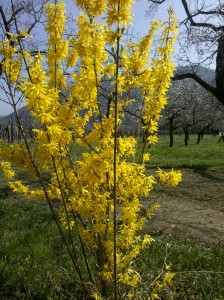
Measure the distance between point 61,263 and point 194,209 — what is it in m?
4.30

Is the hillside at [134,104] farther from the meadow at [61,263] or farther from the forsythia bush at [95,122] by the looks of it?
the meadow at [61,263]

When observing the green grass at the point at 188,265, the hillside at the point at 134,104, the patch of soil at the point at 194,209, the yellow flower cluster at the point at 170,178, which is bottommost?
the patch of soil at the point at 194,209

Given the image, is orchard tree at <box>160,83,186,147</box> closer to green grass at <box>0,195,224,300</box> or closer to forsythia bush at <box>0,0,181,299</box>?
green grass at <box>0,195,224,300</box>

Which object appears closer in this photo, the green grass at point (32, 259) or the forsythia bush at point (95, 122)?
the forsythia bush at point (95, 122)

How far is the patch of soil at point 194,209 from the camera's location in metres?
6.61

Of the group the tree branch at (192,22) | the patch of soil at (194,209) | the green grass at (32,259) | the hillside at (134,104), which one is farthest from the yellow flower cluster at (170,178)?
the tree branch at (192,22)

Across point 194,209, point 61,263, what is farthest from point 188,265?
point 194,209

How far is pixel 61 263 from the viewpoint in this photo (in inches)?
192

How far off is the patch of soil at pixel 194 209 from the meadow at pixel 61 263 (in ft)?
0.99

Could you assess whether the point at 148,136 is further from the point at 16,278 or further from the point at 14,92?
the point at 16,278

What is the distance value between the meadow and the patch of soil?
0.30 m

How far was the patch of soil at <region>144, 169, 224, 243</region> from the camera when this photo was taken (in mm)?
6605

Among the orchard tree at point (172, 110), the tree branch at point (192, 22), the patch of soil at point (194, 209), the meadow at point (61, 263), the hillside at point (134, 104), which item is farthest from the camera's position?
the orchard tree at point (172, 110)

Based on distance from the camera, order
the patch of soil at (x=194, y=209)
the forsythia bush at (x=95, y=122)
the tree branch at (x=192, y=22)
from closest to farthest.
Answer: the forsythia bush at (x=95, y=122)
the patch of soil at (x=194, y=209)
the tree branch at (x=192, y=22)
